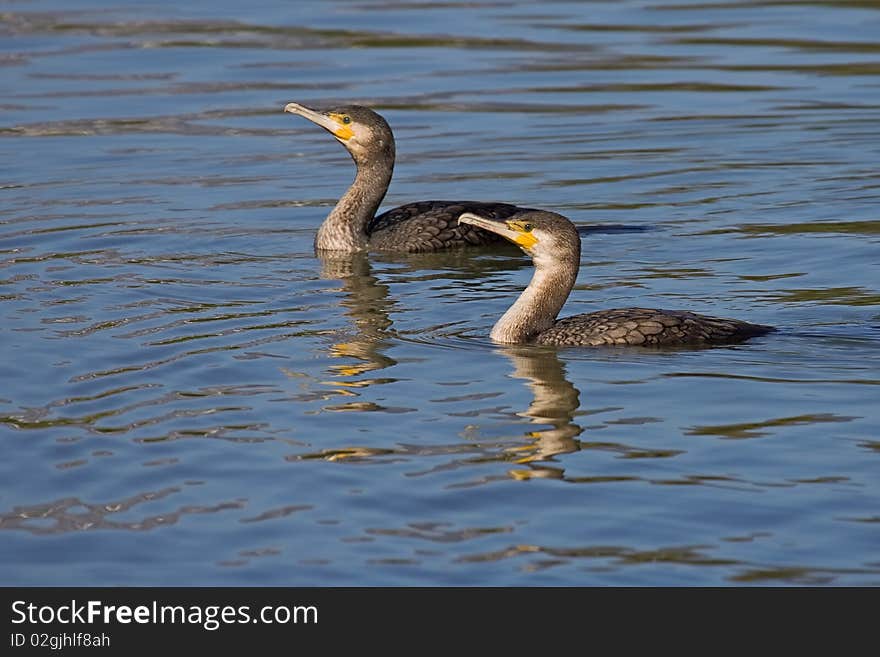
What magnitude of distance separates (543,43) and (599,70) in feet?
5.33

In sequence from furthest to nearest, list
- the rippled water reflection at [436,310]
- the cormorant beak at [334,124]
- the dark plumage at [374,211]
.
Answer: the cormorant beak at [334,124], the dark plumage at [374,211], the rippled water reflection at [436,310]

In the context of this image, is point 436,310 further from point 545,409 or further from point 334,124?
point 334,124

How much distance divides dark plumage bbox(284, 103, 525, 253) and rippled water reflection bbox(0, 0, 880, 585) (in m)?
0.19

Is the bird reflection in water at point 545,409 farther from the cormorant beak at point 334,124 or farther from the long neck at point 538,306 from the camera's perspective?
the cormorant beak at point 334,124

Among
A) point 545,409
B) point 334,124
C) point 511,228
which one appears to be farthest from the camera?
point 334,124

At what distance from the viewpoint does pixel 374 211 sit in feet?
44.6

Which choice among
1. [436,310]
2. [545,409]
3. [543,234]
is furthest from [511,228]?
[545,409]

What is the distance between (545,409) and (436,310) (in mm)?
2297

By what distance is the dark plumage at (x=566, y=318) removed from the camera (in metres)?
9.71

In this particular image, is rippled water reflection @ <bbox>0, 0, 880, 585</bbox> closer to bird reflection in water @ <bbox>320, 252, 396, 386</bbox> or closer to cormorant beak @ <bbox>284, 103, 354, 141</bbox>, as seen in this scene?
bird reflection in water @ <bbox>320, 252, 396, 386</bbox>

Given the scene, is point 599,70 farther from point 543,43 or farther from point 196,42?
point 196,42

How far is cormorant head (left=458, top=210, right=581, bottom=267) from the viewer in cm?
1019

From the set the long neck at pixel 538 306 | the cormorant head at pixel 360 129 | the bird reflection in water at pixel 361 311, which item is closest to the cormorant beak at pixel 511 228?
the long neck at pixel 538 306
